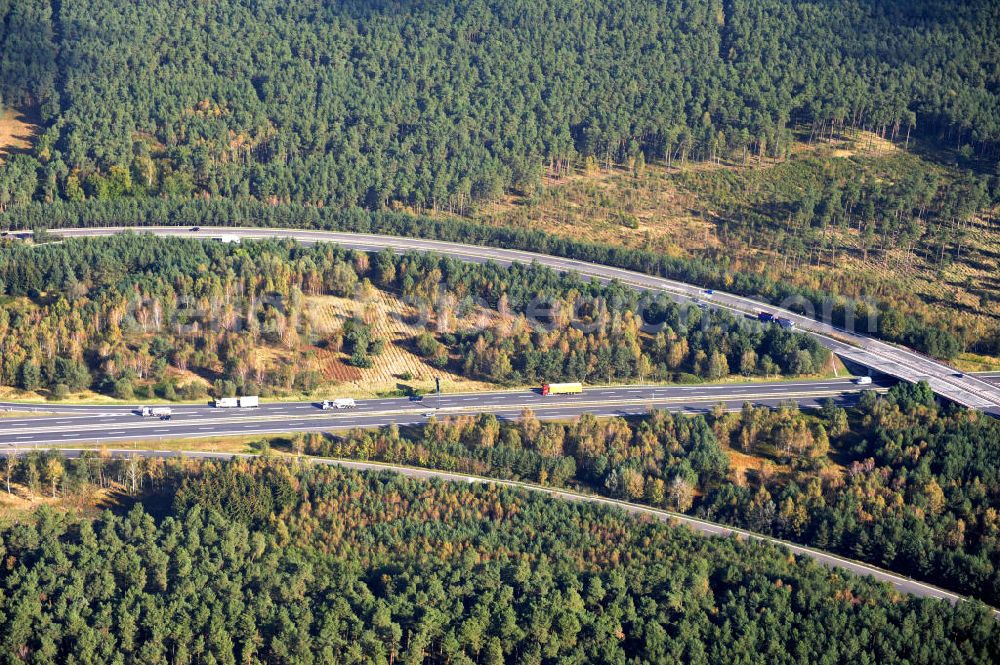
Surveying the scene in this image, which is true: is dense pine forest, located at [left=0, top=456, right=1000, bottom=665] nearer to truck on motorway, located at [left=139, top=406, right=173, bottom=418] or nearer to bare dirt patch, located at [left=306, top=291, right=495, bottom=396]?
truck on motorway, located at [left=139, top=406, right=173, bottom=418]

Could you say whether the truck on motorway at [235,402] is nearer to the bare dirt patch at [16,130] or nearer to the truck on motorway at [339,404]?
the truck on motorway at [339,404]

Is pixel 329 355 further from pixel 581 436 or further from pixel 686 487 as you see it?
pixel 686 487

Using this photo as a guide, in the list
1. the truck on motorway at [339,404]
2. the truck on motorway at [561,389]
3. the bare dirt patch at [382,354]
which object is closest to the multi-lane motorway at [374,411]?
the truck on motorway at [561,389]

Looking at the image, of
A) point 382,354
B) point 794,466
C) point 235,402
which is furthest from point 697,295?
point 235,402

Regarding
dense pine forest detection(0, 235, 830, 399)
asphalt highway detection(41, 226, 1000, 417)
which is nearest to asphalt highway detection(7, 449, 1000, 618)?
dense pine forest detection(0, 235, 830, 399)

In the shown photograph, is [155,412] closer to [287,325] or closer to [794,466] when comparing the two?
[287,325]
